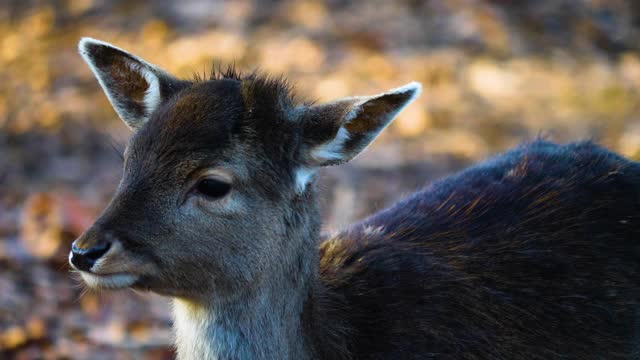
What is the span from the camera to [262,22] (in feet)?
41.4

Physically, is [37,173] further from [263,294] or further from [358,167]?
[263,294]

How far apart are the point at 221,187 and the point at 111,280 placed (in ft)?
1.86

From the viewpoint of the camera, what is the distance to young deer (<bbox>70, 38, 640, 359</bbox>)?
15.5 feet

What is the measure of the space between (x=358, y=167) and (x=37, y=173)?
2.56 metres

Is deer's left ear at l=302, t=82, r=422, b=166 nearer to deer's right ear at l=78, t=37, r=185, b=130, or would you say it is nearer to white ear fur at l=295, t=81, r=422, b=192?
white ear fur at l=295, t=81, r=422, b=192

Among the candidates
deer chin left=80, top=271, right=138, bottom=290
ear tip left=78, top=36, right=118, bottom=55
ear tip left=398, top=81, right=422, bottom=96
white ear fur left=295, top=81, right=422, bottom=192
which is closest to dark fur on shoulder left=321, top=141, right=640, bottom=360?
white ear fur left=295, top=81, right=422, bottom=192

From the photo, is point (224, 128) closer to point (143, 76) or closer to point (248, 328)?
point (143, 76)

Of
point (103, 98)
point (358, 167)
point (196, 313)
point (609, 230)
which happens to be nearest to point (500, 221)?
point (609, 230)

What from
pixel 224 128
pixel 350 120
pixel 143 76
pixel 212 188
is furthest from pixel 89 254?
pixel 350 120

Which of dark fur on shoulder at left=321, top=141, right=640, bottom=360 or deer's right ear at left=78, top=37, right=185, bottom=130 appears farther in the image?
deer's right ear at left=78, top=37, right=185, bottom=130

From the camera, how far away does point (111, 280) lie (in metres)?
4.59

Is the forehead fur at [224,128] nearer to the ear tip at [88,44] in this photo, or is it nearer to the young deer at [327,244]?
the young deer at [327,244]

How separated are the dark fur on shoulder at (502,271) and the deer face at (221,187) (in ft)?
1.37

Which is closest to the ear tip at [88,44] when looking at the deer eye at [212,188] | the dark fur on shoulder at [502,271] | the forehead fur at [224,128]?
the forehead fur at [224,128]
